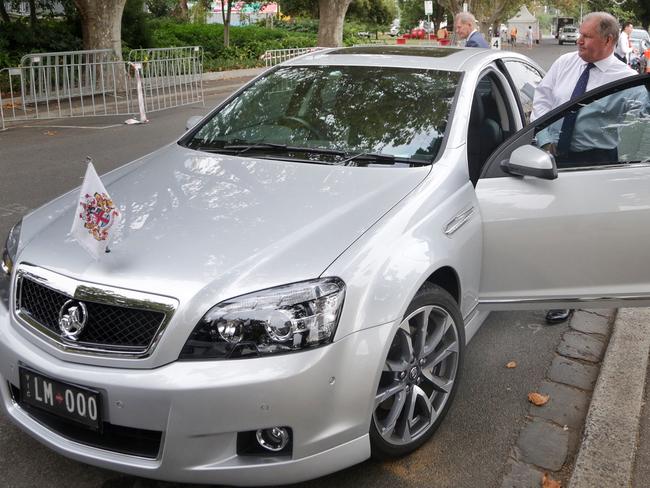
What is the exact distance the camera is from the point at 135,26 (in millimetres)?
21250

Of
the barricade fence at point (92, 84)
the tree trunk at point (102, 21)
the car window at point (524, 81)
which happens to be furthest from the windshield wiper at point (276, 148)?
the tree trunk at point (102, 21)

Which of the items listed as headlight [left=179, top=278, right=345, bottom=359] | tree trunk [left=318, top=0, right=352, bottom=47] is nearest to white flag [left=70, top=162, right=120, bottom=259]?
headlight [left=179, top=278, right=345, bottom=359]

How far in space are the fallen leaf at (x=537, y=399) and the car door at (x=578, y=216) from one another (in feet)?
1.47

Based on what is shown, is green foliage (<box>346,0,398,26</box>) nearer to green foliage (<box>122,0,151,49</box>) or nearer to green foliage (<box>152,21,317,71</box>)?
green foliage (<box>152,21,317,71</box>)

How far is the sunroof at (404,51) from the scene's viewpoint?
4457mm

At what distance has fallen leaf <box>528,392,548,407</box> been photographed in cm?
368

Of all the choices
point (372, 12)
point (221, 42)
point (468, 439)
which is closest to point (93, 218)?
point (468, 439)

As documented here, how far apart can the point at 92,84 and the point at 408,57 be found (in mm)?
10263

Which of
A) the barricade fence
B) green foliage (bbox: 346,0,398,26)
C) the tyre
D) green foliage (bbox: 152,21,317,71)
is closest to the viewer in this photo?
the tyre

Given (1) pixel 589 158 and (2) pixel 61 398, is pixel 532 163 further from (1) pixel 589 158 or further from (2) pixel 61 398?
(2) pixel 61 398

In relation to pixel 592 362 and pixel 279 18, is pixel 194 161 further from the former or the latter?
pixel 279 18

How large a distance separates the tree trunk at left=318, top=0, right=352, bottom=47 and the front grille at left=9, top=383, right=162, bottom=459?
79.3 feet

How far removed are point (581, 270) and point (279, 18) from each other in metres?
51.0

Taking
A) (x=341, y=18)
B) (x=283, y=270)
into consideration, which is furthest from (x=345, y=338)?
(x=341, y=18)
